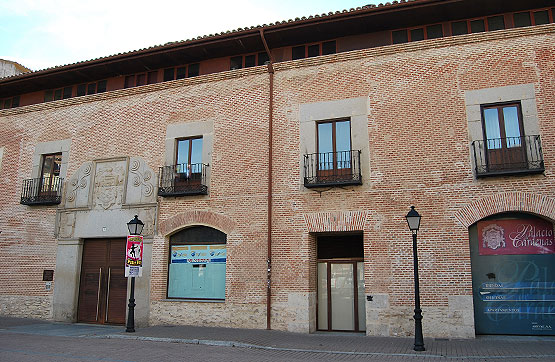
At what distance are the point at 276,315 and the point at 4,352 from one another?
693 cm

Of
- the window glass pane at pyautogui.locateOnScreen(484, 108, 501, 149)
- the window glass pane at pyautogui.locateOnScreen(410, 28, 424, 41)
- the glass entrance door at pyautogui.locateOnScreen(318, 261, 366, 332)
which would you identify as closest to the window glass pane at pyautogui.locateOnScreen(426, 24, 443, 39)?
the window glass pane at pyautogui.locateOnScreen(410, 28, 424, 41)

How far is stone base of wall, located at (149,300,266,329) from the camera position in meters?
13.5

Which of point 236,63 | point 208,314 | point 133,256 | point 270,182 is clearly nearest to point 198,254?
point 208,314

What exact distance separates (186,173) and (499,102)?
9.97 metres

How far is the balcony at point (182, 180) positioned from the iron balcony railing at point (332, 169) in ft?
11.7

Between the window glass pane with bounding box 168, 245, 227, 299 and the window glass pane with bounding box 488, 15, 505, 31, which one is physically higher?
the window glass pane with bounding box 488, 15, 505, 31

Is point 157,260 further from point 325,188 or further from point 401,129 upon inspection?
point 401,129

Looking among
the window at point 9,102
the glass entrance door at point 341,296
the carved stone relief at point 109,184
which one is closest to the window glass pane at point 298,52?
the glass entrance door at point 341,296

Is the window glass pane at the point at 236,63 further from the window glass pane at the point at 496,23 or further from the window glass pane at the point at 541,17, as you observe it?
the window glass pane at the point at 541,17

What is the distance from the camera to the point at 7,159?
18.2 m

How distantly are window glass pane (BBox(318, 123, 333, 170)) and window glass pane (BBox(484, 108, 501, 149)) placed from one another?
176 inches

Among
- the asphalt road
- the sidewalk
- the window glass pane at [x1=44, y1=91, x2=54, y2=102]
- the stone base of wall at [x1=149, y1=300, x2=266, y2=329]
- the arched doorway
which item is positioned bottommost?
the asphalt road

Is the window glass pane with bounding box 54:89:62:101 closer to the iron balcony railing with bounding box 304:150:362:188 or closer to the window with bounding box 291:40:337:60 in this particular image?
the window with bounding box 291:40:337:60

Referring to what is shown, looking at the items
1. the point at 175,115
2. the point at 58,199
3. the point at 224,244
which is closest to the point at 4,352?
the point at 224,244
